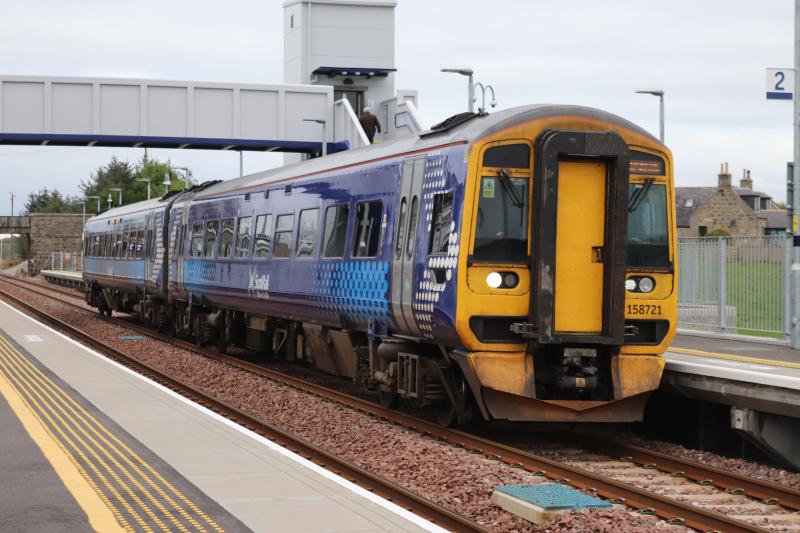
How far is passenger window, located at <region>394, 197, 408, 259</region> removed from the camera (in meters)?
12.6

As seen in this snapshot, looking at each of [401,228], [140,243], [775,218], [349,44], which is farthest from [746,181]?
[401,228]

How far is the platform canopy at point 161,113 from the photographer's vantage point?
34531 mm

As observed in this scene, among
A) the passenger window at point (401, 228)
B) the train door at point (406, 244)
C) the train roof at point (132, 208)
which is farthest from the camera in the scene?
the train roof at point (132, 208)

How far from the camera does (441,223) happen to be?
1162cm

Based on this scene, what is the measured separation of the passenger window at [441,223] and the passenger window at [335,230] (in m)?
2.81

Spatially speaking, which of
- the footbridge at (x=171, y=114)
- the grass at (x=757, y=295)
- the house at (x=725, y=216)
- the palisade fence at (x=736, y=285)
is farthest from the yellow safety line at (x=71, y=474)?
the house at (x=725, y=216)

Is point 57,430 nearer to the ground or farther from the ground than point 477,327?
nearer to the ground

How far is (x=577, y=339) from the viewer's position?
36.4 ft

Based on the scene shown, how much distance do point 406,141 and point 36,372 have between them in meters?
7.08

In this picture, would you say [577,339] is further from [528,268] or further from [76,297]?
[76,297]

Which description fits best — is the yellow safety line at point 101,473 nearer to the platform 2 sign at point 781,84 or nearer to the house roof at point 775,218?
the platform 2 sign at point 781,84

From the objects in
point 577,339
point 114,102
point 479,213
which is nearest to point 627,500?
point 577,339

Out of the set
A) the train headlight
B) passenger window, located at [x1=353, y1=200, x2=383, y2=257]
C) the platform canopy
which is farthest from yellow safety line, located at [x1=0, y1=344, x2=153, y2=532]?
the platform canopy

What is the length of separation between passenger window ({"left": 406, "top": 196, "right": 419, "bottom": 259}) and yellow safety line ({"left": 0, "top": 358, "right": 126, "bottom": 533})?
4.06 meters
